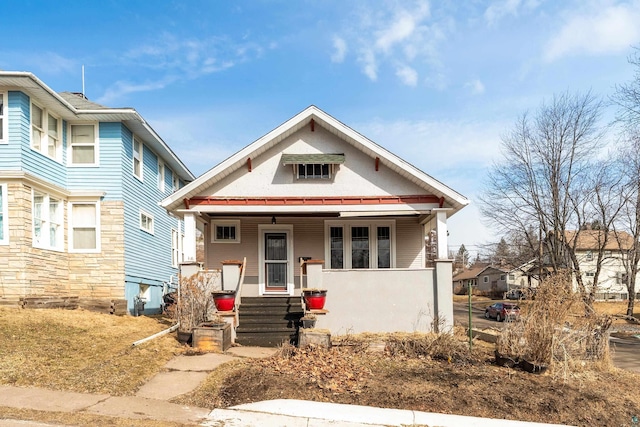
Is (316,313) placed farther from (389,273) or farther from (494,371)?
(494,371)

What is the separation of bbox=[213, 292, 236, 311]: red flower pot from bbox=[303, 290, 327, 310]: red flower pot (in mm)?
1711

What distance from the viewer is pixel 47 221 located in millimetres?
14164

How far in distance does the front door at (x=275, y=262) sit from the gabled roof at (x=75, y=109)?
5903 mm

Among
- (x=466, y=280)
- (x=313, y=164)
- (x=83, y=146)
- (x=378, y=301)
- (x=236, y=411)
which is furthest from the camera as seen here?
(x=466, y=280)

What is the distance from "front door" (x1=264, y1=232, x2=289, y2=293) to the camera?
14633 millimetres

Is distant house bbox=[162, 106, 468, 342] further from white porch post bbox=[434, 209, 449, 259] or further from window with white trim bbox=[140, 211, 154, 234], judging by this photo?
window with white trim bbox=[140, 211, 154, 234]

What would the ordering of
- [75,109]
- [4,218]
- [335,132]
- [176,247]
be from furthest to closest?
1. [176,247]
2. [75,109]
3. [335,132]
4. [4,218]

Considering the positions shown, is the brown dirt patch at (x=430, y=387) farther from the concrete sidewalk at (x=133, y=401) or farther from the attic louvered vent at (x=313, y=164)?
the attic louvered vent at (x=313, y=164)

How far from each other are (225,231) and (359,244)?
405cm

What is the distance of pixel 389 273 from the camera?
484 inches

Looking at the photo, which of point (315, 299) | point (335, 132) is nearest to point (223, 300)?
point (315, 299)

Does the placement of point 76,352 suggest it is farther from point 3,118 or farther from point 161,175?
point 161,175

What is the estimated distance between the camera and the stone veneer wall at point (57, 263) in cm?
1274

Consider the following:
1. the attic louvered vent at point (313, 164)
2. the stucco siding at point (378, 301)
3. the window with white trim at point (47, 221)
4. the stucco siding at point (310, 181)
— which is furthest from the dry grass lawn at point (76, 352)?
the attic louvered vent at point (313, 164)
